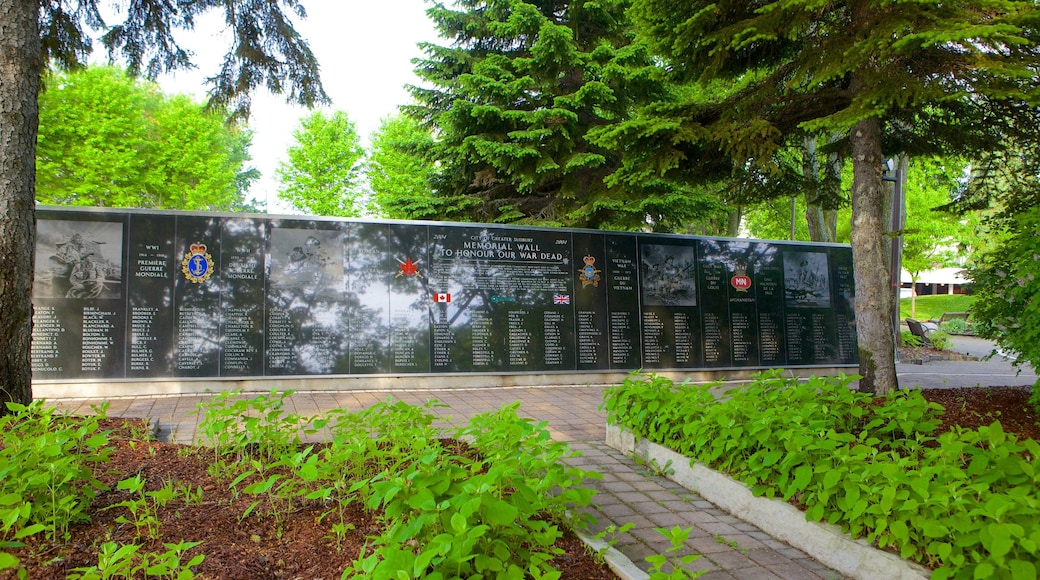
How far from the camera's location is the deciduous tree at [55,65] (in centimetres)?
438

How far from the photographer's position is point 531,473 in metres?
3.06

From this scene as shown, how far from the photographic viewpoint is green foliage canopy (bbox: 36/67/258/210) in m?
22.4

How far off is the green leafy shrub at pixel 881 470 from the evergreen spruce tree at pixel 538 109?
6.31 m

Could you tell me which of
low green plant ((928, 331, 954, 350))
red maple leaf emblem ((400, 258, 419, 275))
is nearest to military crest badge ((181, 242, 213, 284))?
red maple leaf emblem ((400, 258, 419, 275))

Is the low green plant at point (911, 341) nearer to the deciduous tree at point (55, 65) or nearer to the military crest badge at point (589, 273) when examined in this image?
the military crest badge at point (589, 273)

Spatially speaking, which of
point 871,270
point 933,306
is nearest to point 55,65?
point 871,270

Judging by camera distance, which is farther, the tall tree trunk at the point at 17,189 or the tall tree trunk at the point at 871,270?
the tall tree trunk at the point at 871,270

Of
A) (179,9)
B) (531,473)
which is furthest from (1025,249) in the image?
(179,9)

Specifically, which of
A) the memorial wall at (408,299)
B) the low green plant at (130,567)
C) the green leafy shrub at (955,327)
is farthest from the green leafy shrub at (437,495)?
the green leafy shrub at (955,327)

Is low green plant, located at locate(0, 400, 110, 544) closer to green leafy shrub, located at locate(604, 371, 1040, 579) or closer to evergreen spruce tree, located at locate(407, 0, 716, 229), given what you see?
green leafy shrub, located at locate(604, 371, 1040, 579)

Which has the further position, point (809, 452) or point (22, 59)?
point (22, 59)

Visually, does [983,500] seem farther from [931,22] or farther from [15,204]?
[15,204]

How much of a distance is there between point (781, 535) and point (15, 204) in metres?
Answer: 5.63

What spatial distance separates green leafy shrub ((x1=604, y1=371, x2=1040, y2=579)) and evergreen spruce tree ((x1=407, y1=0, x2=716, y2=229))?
631 cm
